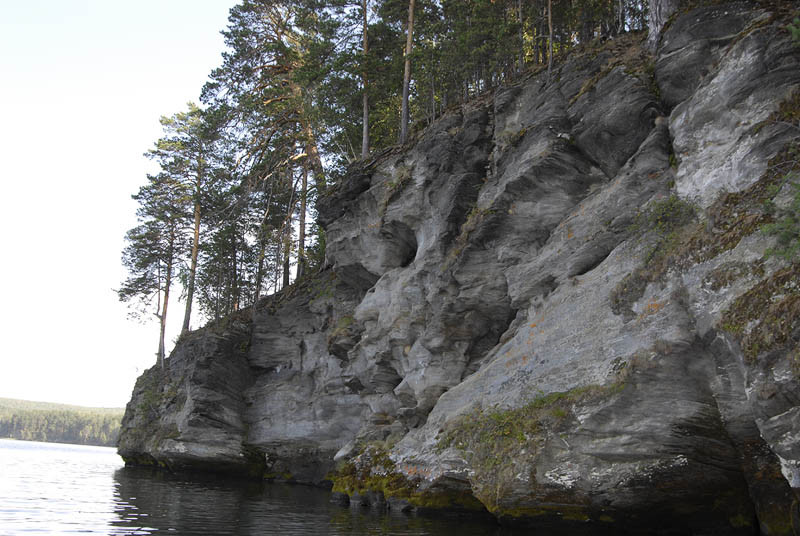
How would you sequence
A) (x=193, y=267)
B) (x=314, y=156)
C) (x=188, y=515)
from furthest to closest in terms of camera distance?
(x=193, y=267)
(x=314, y=156)
(x=188, y=515)

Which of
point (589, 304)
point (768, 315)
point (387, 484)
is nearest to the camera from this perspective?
point (768, 315)

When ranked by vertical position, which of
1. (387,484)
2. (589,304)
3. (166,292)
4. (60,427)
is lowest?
(60,427)

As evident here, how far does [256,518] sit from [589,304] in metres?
9.44

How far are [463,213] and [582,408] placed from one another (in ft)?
34.5

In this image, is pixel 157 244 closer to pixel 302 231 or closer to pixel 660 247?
pixel 302 231

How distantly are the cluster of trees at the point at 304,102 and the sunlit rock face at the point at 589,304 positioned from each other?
493 cm

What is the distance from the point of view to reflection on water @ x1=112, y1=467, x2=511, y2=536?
35.8ft

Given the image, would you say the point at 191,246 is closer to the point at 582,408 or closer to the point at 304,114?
the point at 304,114

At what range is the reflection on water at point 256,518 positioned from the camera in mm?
10914

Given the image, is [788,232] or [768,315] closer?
[788,232]

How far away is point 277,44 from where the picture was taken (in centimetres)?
2977

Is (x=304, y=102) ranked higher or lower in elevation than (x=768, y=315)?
higher

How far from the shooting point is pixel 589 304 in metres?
13.3

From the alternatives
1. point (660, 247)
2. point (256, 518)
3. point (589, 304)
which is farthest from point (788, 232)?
point (256, 518)
